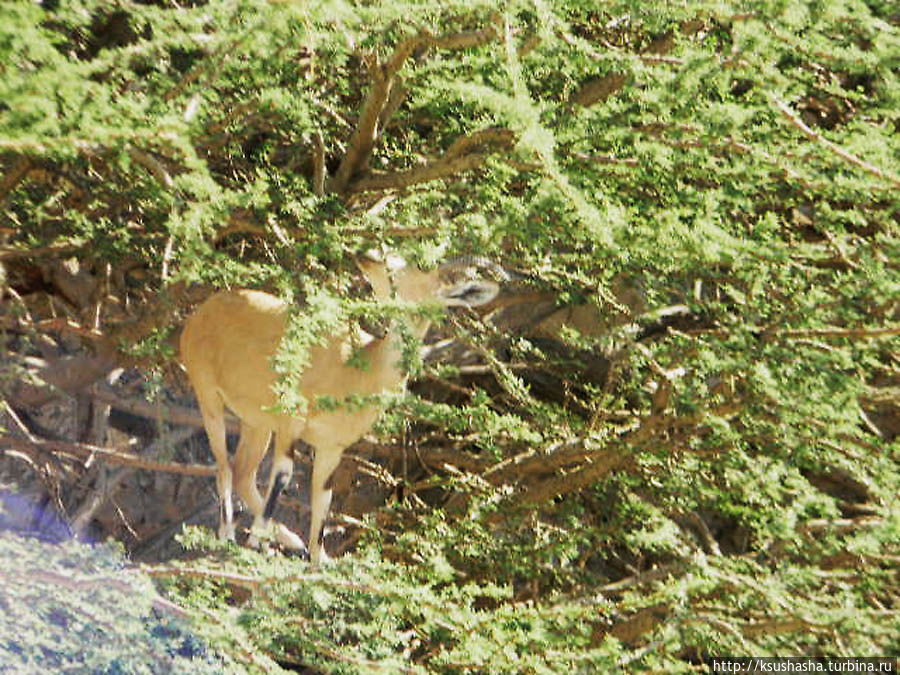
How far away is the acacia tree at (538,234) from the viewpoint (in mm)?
3490

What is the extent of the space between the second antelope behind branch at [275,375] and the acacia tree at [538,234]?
146 mm

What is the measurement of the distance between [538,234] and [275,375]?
1119 millimetres

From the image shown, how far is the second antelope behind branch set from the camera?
13.6 ft

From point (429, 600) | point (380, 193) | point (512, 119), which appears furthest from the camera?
point (380, 193)

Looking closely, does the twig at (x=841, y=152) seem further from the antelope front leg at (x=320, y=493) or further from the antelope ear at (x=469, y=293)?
the antelope front leg at (x=320, y=493)

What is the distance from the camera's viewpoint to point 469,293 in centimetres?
417

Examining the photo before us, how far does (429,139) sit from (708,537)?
6.84ft

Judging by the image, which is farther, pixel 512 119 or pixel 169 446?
pixel 169 446

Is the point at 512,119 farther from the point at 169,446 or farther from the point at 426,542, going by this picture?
the point at 169,446

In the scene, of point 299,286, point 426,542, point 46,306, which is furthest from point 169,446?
point 299,286

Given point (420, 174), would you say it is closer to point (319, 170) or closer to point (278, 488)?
point (319, 170)

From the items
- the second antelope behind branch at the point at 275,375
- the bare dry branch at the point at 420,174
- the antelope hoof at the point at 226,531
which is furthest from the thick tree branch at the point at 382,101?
the antelope hoof at the point at 226,531

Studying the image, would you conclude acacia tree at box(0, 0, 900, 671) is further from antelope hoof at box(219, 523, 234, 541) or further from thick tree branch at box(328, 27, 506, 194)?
antelope hoof at box(219, 523, 234, 541)

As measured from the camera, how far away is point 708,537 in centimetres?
553
